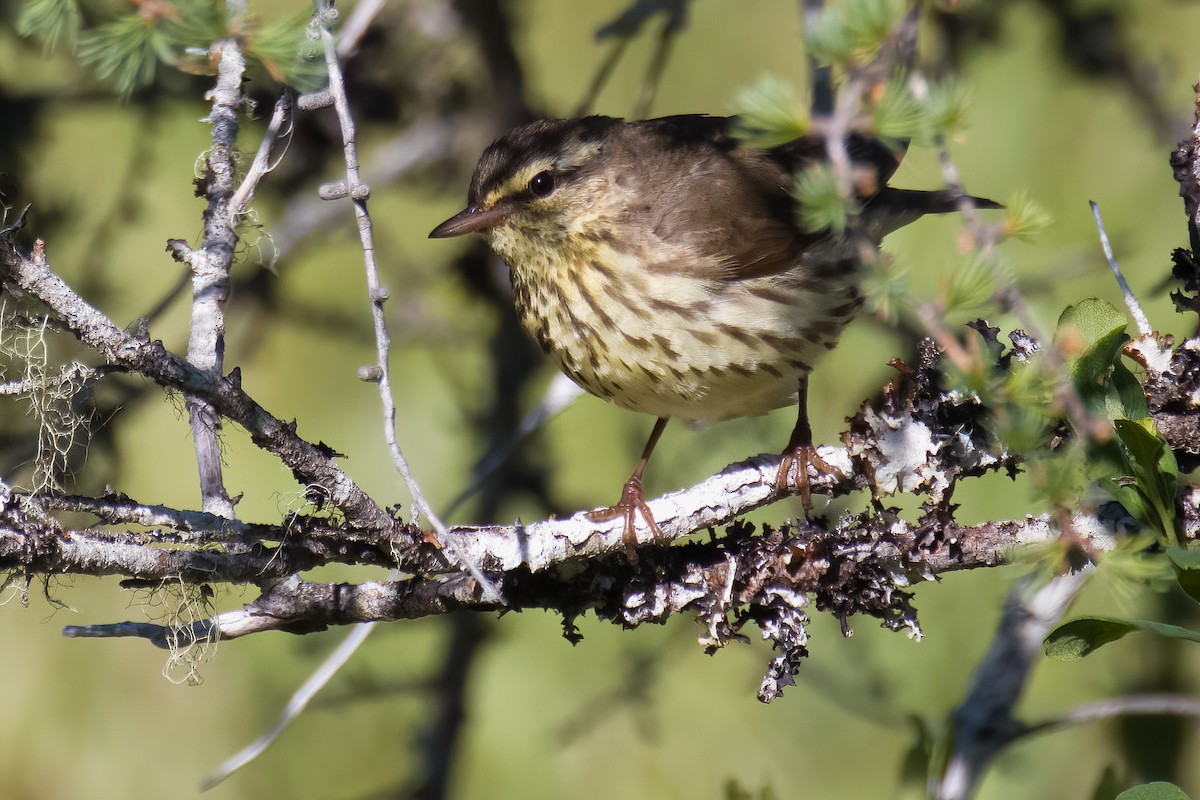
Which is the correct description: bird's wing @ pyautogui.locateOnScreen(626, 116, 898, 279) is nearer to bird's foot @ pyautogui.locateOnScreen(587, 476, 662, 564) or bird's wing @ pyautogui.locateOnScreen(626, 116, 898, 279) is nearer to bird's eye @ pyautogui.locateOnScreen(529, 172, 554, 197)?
bird's eye @ pyautogui.locateOnScreen(529, 172, 554, 197)

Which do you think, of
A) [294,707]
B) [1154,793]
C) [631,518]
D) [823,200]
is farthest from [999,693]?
[823,200]

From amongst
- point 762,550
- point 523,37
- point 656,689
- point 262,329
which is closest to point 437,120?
point 523,37

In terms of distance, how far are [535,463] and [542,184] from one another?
1.41 m

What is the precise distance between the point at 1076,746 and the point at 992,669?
1.54 meters

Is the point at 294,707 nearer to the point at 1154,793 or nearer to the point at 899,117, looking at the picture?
the point at 1154,793

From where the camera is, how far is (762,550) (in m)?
2.37

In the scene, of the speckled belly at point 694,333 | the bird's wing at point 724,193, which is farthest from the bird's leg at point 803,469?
the bird's wing at point 724,193

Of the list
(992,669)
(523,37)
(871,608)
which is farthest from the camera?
(523,37)

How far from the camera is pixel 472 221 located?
3158 millimetres

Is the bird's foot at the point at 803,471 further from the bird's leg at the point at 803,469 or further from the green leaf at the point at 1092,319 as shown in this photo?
the green leaf at the point at 1092,319

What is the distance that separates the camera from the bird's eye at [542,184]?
318cm

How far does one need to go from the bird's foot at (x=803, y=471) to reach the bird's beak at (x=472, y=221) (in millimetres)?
1070

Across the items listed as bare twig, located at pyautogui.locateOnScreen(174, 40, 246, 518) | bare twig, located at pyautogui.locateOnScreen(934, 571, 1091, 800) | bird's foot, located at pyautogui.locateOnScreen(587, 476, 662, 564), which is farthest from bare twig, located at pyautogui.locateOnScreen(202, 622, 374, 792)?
bare twig, located at pyautogui.locateOnScreen(934, 571, 1091, 800)

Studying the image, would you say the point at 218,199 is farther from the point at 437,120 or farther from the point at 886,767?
the point at 886,767
